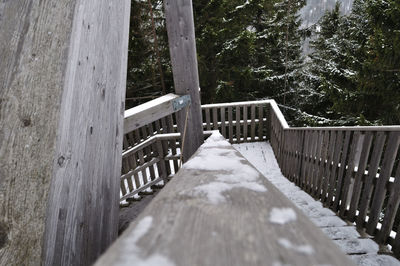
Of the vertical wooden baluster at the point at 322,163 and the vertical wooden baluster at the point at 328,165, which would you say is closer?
the vertical wooden baluster at the point at 328,165

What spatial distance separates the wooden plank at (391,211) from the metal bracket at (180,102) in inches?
81.4

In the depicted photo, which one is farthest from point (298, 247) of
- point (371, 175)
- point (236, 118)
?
point (236, 118)

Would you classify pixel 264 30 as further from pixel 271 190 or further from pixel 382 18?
pixel 271 190

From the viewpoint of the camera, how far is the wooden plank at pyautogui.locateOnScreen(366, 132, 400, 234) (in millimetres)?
2312

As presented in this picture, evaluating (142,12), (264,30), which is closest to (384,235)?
(142,12)

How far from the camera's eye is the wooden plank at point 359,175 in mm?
2678

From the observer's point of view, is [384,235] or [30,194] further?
[384,235]

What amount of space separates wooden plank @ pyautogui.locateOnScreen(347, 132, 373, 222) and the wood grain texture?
8.86 feet

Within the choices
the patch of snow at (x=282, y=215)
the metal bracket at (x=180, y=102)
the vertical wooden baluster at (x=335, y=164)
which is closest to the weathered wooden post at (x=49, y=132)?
the patch of snow at (x=282, y=215)

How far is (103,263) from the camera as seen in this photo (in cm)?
33

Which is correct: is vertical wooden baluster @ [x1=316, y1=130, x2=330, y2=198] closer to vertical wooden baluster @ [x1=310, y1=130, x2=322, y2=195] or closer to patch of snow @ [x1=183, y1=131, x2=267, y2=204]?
vertical wooden baluster @ [x1=310, y1=130, x2=322, y2=195]

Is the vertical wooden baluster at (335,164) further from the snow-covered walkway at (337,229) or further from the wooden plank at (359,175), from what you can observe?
the wooden plank at (359,175)

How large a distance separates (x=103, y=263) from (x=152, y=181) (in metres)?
5.30

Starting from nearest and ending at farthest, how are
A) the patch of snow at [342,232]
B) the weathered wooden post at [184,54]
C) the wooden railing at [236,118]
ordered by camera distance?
the weathered wooden post at [184,54] → the patch of snow at [342,232] → the wooden railing at [236,118]
